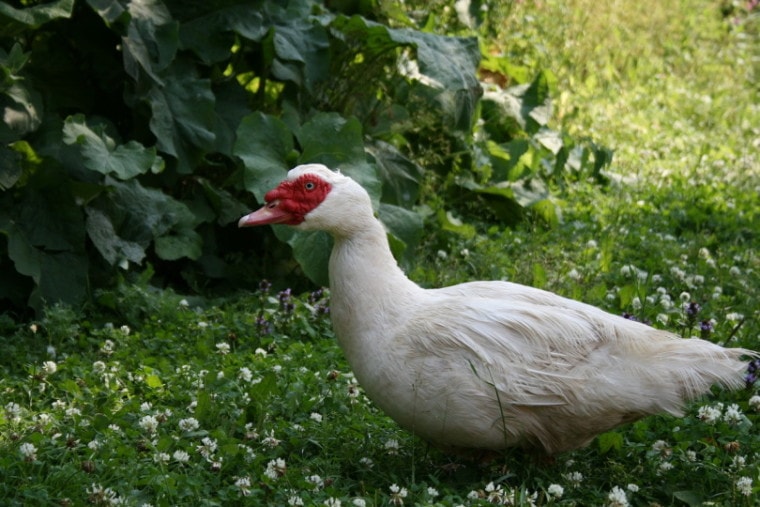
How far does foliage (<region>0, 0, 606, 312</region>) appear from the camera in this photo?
5102 millimetres

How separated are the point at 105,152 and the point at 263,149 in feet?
2.54

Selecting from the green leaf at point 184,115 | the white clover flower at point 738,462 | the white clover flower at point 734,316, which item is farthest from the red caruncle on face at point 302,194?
the white clover flower at point 734,316

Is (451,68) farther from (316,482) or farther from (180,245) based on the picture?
(316,482)

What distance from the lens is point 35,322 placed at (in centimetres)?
494

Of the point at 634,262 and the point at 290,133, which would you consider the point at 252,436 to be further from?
the point at 634,262

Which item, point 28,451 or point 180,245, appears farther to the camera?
point 180,245

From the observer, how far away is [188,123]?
5.54 metres

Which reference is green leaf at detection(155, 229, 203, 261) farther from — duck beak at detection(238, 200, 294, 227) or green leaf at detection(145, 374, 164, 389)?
duck beak at detection(238, 200, 294, 227)

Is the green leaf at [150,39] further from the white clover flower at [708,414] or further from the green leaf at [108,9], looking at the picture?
the white clover flower at [708,414]


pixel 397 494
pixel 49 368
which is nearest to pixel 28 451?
pixel 49 368

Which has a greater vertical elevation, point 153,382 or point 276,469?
point 276,469

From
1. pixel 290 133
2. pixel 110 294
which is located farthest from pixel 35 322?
pixel 290 133

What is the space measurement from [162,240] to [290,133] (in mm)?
831

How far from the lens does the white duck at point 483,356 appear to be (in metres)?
3.59
